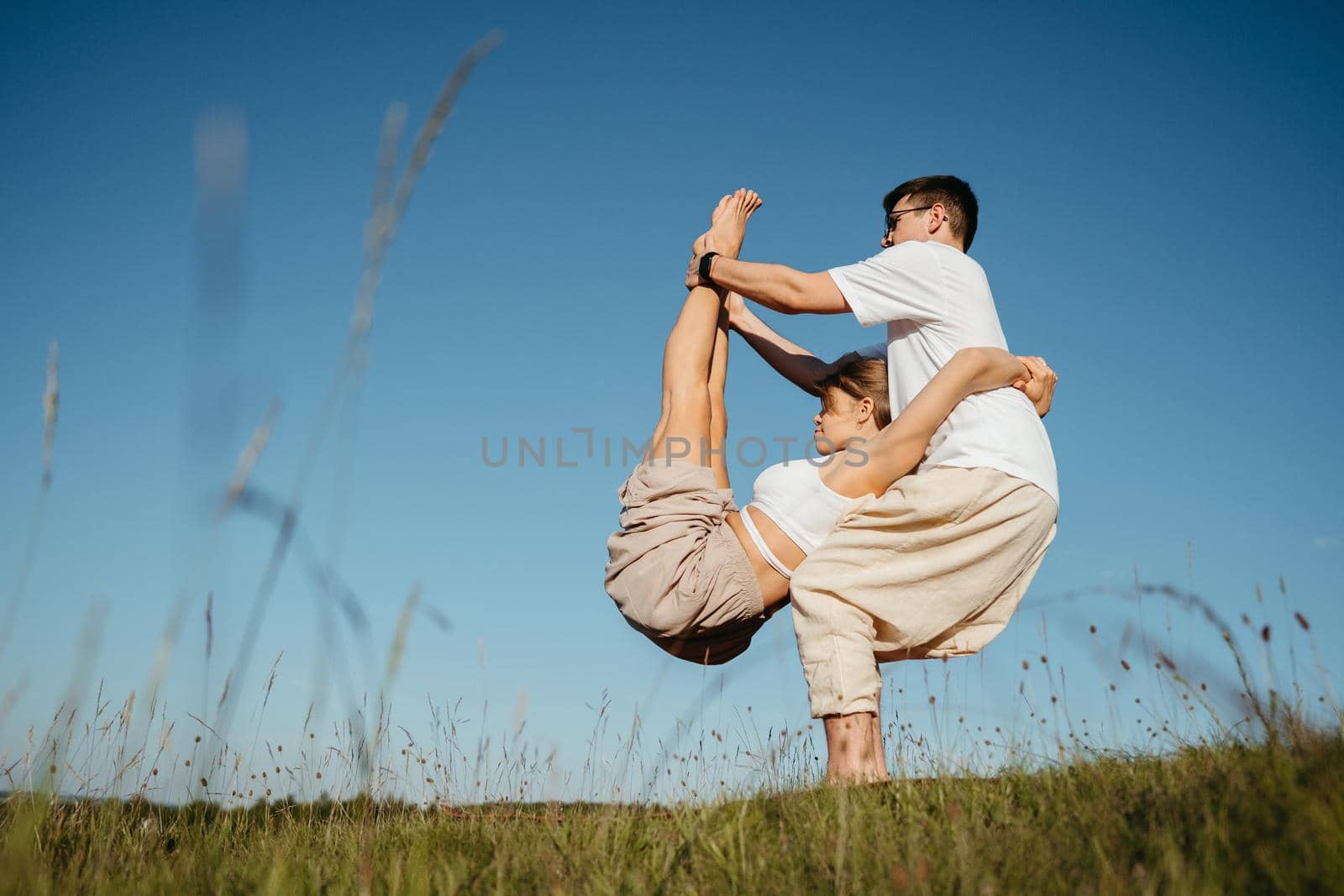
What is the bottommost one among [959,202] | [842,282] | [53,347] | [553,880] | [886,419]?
[553,880]

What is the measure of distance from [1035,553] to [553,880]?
2.44 m

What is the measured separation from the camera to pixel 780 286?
4.09 meters

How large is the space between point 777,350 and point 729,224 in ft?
2.41

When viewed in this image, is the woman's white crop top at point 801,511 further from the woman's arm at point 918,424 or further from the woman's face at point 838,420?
the woman's face at point 838,420

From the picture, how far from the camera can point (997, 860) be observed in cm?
204

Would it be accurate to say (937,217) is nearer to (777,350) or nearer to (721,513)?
(777,350)

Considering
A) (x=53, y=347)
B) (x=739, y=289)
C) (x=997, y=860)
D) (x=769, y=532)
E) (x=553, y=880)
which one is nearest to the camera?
(x=53, y=347)

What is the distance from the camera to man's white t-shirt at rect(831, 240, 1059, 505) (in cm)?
362

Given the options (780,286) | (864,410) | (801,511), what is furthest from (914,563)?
(780,286)

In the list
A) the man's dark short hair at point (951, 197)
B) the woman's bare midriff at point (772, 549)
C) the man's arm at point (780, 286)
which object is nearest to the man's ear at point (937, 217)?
the man's dark short hair at point (951, 197)

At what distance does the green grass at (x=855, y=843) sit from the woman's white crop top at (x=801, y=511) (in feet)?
3.62

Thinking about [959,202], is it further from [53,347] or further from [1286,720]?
[53,347]

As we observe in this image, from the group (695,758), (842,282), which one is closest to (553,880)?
(695,758)

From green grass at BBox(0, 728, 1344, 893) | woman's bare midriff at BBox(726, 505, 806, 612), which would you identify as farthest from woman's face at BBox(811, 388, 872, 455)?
green grass at BBox(0, 728, 1344, 893)
